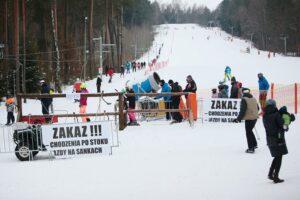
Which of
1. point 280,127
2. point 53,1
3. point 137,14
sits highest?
point 137,14

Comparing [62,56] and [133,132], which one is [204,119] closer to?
[133,132]

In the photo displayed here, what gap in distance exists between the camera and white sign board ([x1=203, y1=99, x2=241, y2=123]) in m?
19.4

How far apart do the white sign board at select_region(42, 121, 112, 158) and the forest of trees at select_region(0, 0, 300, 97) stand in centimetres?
1956

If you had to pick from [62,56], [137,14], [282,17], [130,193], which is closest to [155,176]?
[130,193]

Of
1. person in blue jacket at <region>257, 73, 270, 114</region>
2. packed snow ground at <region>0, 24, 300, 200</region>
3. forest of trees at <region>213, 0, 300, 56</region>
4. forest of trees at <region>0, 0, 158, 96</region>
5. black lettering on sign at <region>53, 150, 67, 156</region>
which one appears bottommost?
packed snow ground at <region>0, 24, 300, 200</region>

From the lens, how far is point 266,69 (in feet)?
188

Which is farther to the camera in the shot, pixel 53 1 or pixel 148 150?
pixel 53 1

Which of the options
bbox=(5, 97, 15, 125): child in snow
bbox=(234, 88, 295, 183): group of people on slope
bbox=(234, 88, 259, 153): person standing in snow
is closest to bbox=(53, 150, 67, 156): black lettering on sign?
bbox=(234, 88, 259, 153): person standing in snow

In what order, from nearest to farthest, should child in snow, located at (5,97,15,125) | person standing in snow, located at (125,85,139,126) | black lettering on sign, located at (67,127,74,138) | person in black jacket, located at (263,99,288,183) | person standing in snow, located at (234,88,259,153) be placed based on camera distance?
person in black jacket, located at (263,99,288,183) → person standing in snow, located at (234,88,259,153) → black lettering on sign, located at (67,127,74,138) → person standing in snow, located at (125,85,139,126) → child in snow, located at (5,97,15,125)

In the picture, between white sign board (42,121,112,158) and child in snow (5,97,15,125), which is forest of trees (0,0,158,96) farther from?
white sign board (42,121,112,158)

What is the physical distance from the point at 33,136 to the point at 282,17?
101622mm

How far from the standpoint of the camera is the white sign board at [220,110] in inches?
763

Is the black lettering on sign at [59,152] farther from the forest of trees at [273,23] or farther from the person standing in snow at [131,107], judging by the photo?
the forest of trees at [273,23]

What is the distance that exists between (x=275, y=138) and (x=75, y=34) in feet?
244
